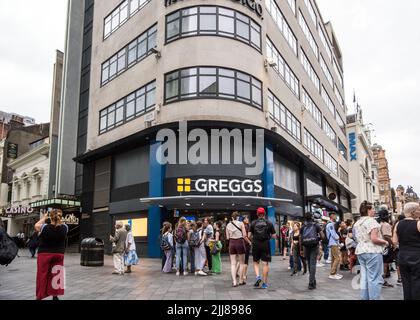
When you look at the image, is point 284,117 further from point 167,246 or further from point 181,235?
point 181,235

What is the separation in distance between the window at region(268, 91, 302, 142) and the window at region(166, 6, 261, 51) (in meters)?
4.04

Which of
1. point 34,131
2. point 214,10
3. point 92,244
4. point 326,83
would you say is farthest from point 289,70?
point 34,131

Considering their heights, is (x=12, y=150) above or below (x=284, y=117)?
above

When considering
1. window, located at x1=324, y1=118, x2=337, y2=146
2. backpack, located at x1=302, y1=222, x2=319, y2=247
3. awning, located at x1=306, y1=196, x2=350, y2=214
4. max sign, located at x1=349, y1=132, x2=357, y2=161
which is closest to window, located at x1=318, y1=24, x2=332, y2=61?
window, located at x1=324, y1=118, x2=337, y2=146

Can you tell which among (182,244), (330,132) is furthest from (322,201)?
(182,244)

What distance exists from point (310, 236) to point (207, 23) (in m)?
14.3

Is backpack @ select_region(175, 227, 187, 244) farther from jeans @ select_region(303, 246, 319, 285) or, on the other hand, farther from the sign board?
the sign board

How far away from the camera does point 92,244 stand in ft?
51.6

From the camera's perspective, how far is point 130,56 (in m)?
24.8

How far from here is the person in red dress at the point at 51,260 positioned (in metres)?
7.03

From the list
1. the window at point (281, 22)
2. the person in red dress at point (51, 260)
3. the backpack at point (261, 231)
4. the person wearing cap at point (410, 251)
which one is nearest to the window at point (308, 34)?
the window at point (281, 22)

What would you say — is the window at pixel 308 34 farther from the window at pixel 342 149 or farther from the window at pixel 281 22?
the window at pixel 342 149

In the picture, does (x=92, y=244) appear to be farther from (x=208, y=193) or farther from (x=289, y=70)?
(x=289, y=70)

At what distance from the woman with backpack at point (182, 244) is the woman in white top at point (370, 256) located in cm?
667
